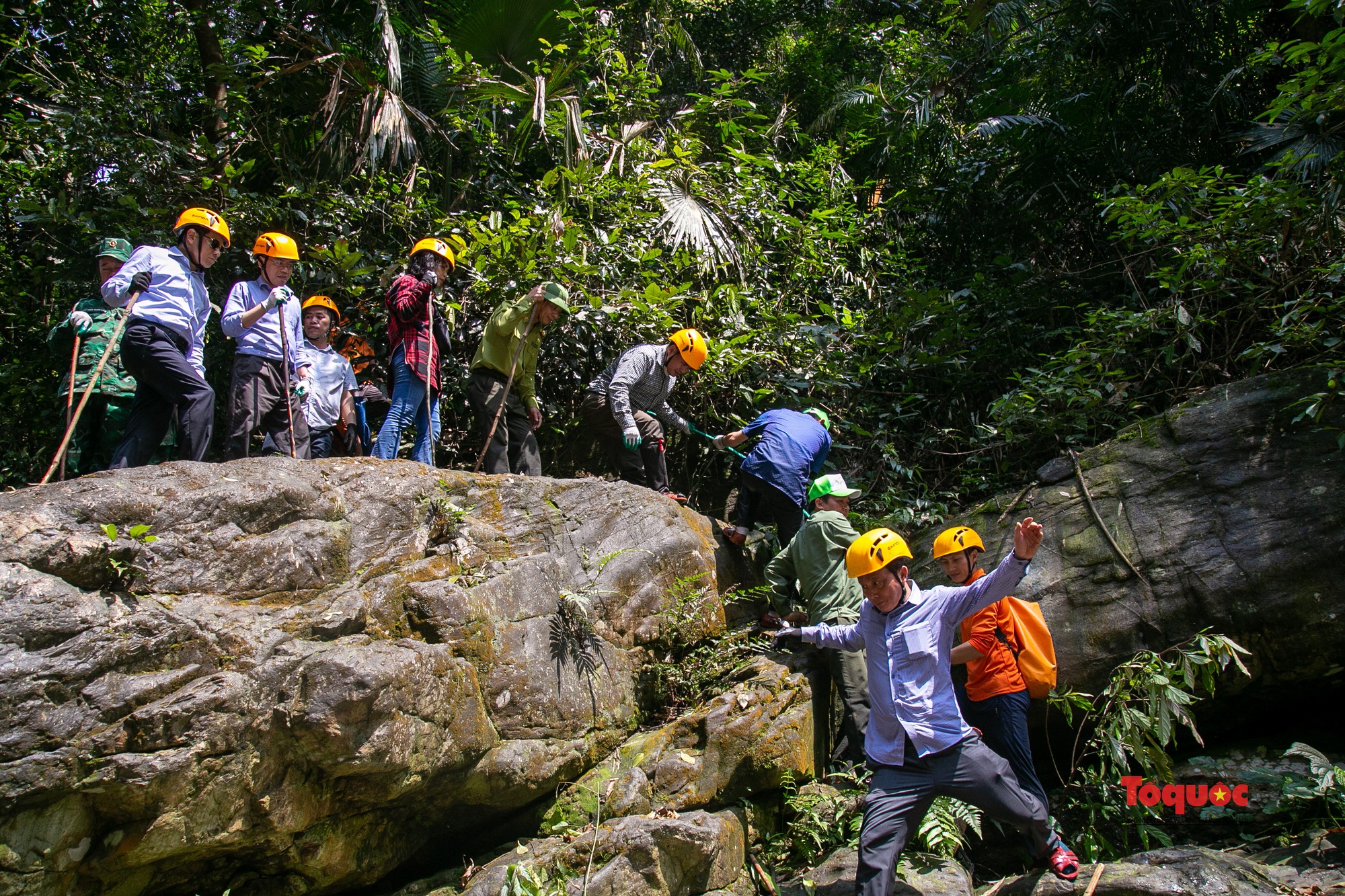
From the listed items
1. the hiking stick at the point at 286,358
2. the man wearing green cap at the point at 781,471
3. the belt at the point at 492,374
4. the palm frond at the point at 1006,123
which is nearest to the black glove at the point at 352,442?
the hiking stick at the point at 286,358

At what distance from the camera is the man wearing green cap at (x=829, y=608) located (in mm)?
5828

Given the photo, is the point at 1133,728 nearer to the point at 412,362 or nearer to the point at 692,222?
the point at 412,362

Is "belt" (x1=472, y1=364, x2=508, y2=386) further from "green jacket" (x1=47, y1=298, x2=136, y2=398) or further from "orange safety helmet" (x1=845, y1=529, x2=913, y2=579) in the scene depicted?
"orange safety helmet" (x1=845, y1=529, x2=913, y2=579)

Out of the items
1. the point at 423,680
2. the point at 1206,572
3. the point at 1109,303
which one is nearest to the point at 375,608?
the point at 423,680

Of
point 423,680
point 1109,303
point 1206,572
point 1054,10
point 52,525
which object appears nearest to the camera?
point 52,525

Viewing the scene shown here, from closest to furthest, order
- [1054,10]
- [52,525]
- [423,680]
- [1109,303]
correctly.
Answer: [52,525], [423,680], [1109,303], [1054,10]

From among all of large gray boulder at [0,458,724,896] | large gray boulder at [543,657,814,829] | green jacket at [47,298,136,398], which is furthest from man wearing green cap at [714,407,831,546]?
green jacket at [47,298,136,398]

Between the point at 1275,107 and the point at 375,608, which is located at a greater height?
the point at 1275,107

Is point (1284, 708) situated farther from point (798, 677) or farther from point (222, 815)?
point (222, 815)

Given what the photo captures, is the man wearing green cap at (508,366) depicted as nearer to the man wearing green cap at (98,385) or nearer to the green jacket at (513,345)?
the green jacket at (513,345)

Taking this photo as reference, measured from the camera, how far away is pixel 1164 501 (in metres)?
6.19

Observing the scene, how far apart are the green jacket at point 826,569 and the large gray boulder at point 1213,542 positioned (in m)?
0.96

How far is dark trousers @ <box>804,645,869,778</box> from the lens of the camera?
5.79m

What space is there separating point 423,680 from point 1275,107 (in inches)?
292
